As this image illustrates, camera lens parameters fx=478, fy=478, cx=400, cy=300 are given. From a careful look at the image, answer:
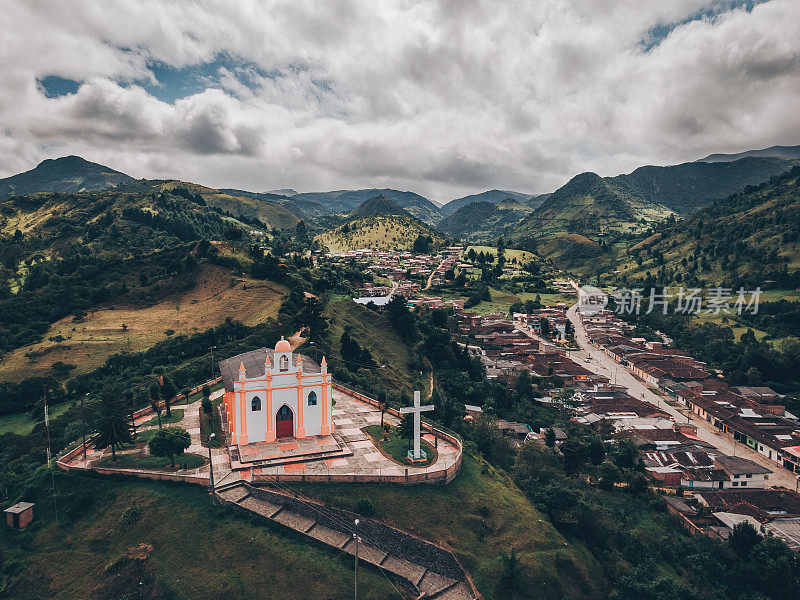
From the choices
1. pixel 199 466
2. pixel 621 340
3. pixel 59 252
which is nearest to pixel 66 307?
pixel 59 252

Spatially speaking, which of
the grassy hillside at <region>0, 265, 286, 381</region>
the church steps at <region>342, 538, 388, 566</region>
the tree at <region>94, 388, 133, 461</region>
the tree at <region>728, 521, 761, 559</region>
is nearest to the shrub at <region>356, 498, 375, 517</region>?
the church steps at <region>342, 538, 388, 566</region>

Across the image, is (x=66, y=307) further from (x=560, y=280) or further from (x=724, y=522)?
(x=560, y=280)

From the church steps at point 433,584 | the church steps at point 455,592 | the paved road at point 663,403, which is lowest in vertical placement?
the paved road at point 663,403

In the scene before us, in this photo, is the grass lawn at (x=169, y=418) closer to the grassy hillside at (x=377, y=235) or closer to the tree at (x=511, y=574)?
the tree at (x=511, y=574)

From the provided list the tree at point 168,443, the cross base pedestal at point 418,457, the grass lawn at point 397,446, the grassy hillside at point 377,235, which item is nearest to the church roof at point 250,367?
the tree at point 168,443

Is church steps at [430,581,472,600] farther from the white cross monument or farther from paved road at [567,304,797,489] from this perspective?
paved road at [567,304,797,489]
